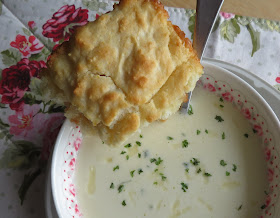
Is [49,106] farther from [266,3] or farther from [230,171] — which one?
[266,3]

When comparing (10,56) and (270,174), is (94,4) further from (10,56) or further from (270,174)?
(270,174)

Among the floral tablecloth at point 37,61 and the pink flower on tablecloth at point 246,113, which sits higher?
the floral tablecloth at point 37,61

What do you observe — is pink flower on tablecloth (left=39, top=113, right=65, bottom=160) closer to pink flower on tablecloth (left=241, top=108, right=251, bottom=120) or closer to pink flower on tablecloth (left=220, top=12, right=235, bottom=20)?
pink flower on tablecloth (left=241, top=108, right=251, bottom=120)

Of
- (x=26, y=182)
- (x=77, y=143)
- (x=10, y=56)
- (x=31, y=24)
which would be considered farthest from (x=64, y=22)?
(x=26, y=182)

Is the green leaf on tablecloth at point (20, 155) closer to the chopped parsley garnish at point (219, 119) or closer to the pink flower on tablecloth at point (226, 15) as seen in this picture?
the chopped parsley garnish at point (219, 119)

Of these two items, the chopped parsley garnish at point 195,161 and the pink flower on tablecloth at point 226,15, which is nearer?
the chopped parsley garnish at point 195,161

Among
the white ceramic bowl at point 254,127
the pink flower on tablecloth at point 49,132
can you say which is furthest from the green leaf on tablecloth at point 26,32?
the white ceramic bowl at point 254,127
